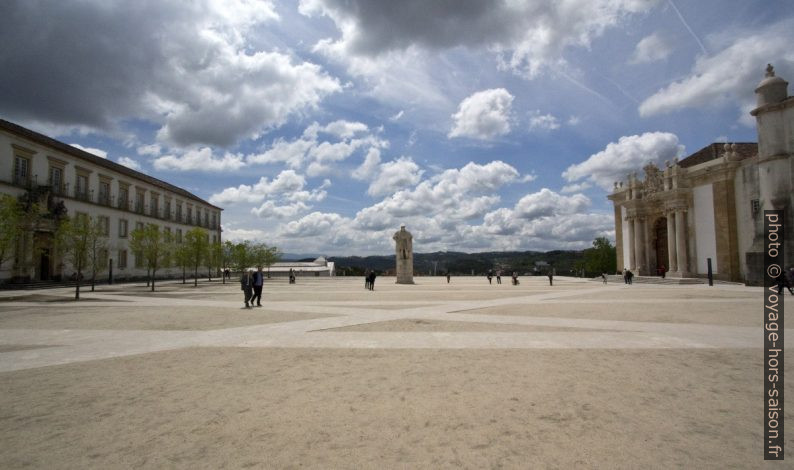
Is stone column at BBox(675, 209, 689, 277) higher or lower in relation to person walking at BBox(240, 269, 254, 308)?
higher

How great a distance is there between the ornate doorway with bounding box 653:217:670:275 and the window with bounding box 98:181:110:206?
55.0 m

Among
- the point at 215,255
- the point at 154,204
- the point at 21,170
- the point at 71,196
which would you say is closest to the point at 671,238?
the point at 215,255

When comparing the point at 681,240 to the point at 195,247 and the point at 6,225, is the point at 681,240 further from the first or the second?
the point at 6,225

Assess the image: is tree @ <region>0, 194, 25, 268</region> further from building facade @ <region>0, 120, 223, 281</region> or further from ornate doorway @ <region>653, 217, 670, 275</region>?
ornate doorway @ <region>653, 217, 670, 275</region>

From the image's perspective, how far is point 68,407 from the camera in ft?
14.7

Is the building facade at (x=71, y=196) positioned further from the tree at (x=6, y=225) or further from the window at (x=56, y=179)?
the tree at (x=6, y=225)

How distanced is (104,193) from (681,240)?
54.6 metres

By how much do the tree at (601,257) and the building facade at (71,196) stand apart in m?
61.4

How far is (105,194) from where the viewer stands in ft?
135

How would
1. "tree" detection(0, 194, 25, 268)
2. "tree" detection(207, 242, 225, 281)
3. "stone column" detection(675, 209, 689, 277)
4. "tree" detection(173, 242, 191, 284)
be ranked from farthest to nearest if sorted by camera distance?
"tree" detection(207, 242, 225, 281) → "tree" detection(173, 242, 191, 284) → "stone column" detection(675, 209, 689, 277) → "tree" detection(0, 194, 25, 268)

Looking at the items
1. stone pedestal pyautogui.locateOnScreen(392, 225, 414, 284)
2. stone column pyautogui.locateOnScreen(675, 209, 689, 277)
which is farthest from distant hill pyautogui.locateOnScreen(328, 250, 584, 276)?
stone column pyautogui.locateOnScreen(675, 209, 689, 277)

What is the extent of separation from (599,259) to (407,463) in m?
73.9

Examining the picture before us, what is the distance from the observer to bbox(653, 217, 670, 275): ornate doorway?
122 feet

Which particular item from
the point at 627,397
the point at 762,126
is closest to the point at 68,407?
the point at 627,397
